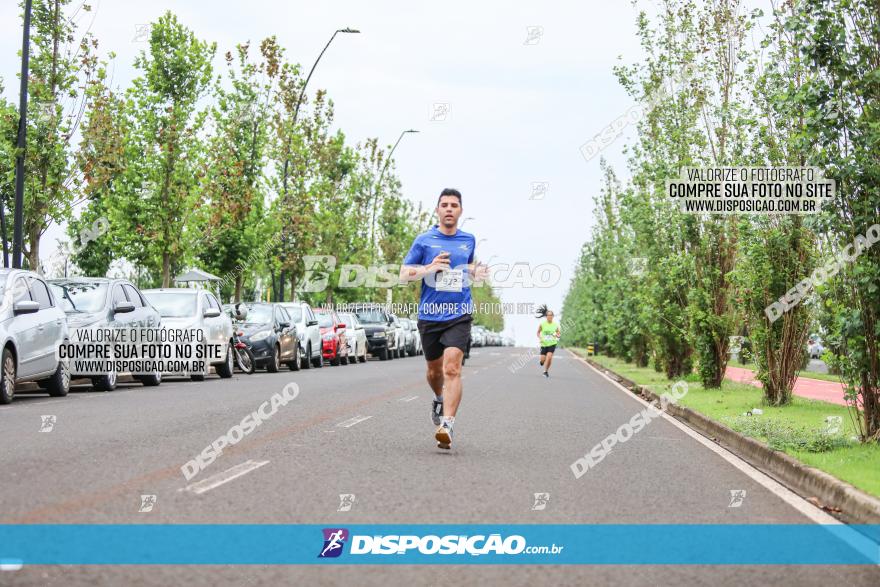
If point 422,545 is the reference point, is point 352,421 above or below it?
below

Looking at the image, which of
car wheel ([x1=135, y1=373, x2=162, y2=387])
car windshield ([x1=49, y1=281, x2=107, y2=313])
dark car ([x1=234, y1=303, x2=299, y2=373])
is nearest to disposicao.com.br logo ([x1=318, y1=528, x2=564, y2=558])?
car windshield ([x1=49, y1=281, x2=107, y2=313])

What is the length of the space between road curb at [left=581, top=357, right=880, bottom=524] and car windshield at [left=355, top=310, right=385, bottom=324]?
28825mm

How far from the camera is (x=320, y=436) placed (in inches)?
440

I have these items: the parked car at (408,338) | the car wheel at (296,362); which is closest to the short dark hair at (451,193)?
the car wheel at (296,362)

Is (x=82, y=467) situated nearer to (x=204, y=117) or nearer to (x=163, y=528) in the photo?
(x=163, y=528)

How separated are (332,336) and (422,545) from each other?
2768 centimetres

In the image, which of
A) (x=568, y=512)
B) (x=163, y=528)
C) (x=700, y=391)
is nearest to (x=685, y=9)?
(x=700, y=391)

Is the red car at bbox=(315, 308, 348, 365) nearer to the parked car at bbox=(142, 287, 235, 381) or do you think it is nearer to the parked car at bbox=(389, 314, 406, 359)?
the parked car at bbox=(142, 287, 235, 381)

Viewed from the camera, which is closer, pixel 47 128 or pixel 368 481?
pixel 368 481

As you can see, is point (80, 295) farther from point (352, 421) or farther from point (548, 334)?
point (548, 334)

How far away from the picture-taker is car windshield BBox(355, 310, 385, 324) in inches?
1661

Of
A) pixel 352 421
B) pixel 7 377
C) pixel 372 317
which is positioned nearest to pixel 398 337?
pixel 372 317

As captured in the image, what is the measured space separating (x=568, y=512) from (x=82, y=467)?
3.85 metres

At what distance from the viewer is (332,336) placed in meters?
33.6
